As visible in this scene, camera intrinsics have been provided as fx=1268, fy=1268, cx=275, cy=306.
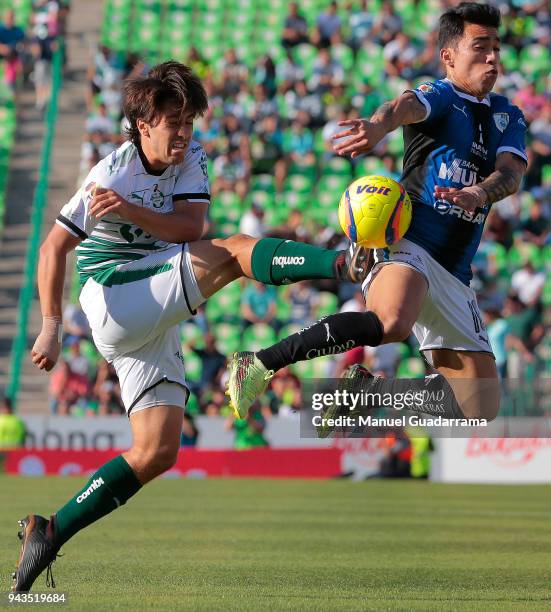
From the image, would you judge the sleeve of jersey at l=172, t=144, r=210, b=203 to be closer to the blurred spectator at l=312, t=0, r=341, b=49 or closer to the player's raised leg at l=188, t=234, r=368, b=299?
the player's raised leg at l=188, t=234, r=368, b=299

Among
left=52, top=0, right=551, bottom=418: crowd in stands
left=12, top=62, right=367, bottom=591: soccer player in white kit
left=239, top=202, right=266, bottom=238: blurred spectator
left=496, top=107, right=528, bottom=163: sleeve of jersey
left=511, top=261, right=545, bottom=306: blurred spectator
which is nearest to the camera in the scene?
left=12, top=62, right=367, bottom=591: soccer player in white kit

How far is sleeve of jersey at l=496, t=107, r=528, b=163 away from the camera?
7.46 m

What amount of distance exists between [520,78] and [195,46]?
6.82 metres

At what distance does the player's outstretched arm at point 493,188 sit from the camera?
668 centimetres

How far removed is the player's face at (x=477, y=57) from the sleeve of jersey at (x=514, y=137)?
28cm

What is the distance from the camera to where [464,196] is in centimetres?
667

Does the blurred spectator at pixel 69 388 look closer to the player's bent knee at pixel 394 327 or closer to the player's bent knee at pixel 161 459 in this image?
the player's bent knee at pixel 161 459

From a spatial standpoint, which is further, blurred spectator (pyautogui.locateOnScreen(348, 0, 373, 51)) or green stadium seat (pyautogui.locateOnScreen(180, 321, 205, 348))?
blurred spectator (pyautogui.locateOnScreen(348, 0, 373, 51))

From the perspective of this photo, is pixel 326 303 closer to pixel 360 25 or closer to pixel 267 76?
pixel 267 76

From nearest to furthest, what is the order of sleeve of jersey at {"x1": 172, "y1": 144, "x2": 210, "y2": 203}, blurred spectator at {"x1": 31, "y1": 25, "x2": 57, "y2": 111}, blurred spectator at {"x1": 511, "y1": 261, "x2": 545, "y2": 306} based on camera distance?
sleeve of jersey at {"x1": 172, "y1": 144, "x2": 210, "y2": 203}, blurred spectator at {"x1": 511, "y1": 261, "x2": 545, "y2": 306}, blurred spectator at {"x1": 31, "y1": 25, "x2": 57, "y2": 111}

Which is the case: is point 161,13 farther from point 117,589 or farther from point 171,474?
point 117,589

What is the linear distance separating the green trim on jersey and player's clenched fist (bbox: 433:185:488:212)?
1.49 m

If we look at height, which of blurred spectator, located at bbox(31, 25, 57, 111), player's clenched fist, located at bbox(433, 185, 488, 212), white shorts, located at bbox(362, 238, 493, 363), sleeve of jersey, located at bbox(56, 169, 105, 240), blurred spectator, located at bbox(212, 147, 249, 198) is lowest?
white shorts, located at bbox(362, 238, 493, 363)

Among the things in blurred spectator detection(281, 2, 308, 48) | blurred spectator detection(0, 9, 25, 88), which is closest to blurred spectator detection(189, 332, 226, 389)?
blurred spectator detection(281, 2, 308, 48)
